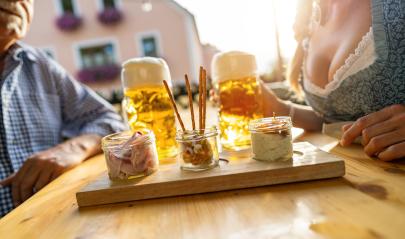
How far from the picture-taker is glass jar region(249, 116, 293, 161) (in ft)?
2.19

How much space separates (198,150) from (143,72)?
330 mm

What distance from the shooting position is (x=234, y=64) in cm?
91

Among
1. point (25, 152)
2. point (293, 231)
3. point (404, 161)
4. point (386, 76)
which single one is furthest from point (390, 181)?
point (25, 152)

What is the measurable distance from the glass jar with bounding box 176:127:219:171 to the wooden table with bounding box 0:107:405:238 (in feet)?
0.30

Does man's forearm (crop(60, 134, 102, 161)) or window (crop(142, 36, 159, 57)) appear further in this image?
window (crop(142, 36, 159, 57))

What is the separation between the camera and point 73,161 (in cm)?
108

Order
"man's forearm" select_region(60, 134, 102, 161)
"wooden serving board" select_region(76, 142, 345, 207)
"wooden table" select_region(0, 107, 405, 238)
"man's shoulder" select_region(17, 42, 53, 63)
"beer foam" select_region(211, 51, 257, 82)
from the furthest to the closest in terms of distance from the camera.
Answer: "man's shoulder" select_region(17, 42, 53, 63) < "man's forearm" select_region(60, 134, 102, 161) < "beer foam" select_region(211, 51, 257, 82) < "wooden serving board" select_region(76, 142, 345, 207) < "wooden table" select_region(0, 107, 405, 238)

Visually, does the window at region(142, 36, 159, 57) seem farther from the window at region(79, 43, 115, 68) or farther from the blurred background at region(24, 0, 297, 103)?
the window at region(79, 43, 115, 68)

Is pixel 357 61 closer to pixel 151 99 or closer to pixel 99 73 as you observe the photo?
pixel 151 99

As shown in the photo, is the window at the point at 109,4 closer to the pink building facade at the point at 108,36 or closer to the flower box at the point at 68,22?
the pink building facade at the point at 108,36

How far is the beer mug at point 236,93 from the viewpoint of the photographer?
35.9 inches

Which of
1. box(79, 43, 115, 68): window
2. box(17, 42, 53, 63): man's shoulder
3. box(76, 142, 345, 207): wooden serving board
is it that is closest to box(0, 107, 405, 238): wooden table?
box(76, 142, 345, 207): wooden serving board

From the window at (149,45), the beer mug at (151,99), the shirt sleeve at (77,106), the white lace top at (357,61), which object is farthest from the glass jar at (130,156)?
the window at (149,45)

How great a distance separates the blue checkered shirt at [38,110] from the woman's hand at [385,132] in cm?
90
